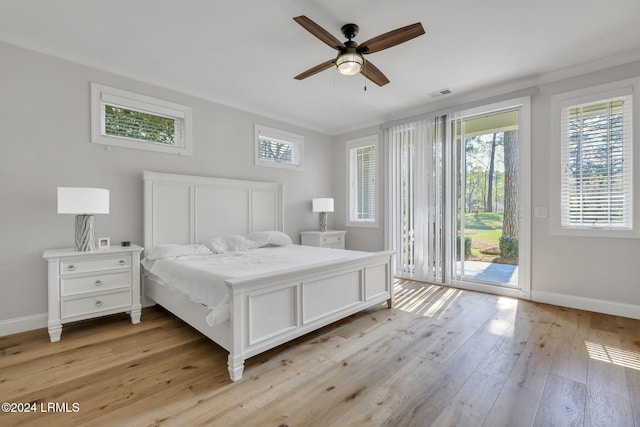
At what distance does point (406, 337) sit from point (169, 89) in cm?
382

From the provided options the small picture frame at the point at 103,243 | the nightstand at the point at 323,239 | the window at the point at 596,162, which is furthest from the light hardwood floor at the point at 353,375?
the nightstand at the point at 323,239

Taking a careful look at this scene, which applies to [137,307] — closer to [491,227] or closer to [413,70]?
[413,70]

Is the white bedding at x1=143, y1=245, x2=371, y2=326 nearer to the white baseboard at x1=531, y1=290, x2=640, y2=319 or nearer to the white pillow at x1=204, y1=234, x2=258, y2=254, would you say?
the white pillow at x1=204, y1=234, x2=258, y2=254

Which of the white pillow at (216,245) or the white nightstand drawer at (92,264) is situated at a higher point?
the white pillow at (216,245)

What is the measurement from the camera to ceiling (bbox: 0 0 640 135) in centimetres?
222

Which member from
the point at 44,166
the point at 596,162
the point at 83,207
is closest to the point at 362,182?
the point at 596,162

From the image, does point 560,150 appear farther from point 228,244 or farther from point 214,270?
point 228,244

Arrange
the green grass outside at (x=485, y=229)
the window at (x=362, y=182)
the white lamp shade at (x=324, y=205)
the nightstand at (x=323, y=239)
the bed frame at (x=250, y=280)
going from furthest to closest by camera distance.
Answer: the green grass outside at (x=485, y=229) → the window at (x=362, y=182) → the white lamp shade at (x=324, y=205) → the nightstand at (x=323, y=239) → the bed frame at (x=250, y=280)

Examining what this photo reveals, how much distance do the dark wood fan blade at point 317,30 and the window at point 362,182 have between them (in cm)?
298

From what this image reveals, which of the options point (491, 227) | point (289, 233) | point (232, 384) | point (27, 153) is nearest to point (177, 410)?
point (232, 384)

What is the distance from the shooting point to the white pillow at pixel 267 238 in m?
3.82

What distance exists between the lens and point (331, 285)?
2.60 metres

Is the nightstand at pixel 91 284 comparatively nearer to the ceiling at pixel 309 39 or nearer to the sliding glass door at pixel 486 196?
the ceiling at pixel 309 39

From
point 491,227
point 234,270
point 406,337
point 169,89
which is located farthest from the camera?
point 491,227
